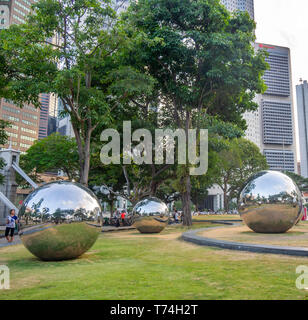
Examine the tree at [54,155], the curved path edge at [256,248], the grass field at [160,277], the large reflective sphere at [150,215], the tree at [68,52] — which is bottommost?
the grass field at [160,277]

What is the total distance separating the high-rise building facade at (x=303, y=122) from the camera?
542 feet

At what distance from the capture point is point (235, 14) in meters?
24.8

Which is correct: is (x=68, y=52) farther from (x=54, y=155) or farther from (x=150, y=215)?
(x=54, y=155)

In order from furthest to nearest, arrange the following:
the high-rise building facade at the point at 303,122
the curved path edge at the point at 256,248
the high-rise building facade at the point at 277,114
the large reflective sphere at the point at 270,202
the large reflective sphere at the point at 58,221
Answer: the high-rise building facade at the point at 277,114
the high-rise building facade at the point at 303,122
the large reflective sphere at the point at 270,202
the curved path edge at the point at 256,248
the large reflective sphere at the point at 58,221

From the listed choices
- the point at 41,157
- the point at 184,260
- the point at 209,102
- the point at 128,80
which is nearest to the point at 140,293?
the point at 184,260

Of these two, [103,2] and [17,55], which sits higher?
[103,2]

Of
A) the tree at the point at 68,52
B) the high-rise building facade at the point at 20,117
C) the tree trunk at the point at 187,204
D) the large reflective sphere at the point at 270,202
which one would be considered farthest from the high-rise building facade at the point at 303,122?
the large reflective sphere at the point at 270,202

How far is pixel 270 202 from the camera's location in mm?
12352

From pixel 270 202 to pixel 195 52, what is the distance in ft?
46.9

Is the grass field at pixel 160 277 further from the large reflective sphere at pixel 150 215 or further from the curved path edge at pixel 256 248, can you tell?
the large reflective sphere at pixel 150 215

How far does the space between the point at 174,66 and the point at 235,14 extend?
688 cm

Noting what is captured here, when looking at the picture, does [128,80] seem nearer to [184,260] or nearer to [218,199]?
[184,260]

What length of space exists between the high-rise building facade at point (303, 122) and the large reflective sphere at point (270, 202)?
555 ft

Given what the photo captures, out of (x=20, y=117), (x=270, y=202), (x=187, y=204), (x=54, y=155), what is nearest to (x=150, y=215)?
(x=270, y=202)
